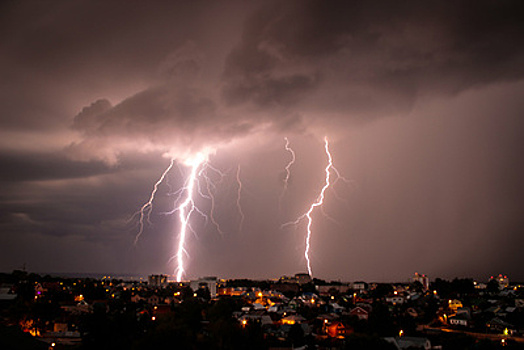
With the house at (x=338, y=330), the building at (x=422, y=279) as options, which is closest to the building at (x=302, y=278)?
the building at (x=422, y=279)

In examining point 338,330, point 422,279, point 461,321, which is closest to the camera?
point 338,330

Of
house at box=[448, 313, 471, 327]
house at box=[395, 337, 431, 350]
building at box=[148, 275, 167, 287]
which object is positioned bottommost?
house at box=[395, 337, 431, 350]

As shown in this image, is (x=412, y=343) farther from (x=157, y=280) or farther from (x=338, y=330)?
(x=157, y=280)

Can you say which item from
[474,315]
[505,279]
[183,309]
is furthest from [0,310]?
[505,279]

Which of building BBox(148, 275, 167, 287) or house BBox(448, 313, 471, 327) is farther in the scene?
building BBox(148, 275, 167, 287)

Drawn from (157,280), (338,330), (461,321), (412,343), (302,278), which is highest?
(302,278)

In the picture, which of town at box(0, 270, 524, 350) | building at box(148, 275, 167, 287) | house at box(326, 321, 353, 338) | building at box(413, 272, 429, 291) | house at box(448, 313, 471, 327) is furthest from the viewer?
building at box(148, 275, 167, 287)

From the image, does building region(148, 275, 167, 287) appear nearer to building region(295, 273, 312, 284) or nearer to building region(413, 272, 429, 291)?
building region(295, 273, 312, 284)

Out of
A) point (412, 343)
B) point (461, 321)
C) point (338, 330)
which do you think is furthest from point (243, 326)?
point (461, 321)

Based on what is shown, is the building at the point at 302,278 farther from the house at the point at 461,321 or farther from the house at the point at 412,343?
the house at the point at 412,343

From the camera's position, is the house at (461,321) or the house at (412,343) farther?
the house at (461,321)

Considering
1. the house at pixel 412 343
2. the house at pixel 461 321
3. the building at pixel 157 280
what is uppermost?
the building at pixel 157 280

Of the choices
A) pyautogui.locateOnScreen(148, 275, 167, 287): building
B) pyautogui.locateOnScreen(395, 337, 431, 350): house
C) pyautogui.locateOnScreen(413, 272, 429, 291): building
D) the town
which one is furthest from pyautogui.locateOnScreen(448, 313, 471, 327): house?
pyautogui.locateOnScreen(148, 275, 167, 287): building
